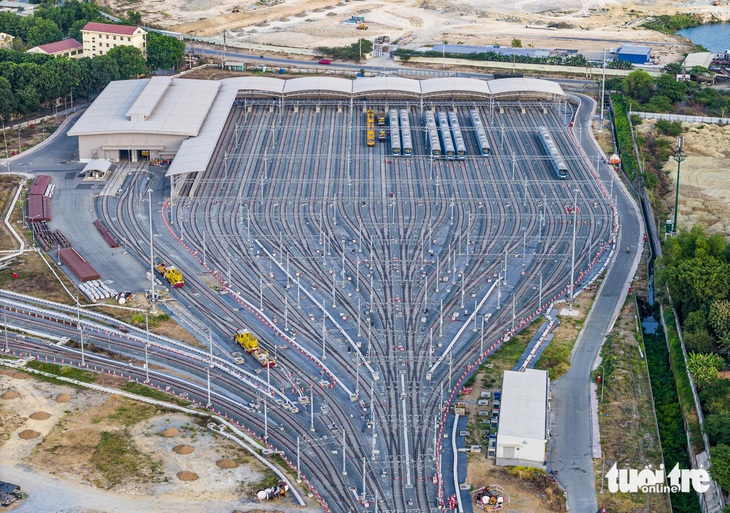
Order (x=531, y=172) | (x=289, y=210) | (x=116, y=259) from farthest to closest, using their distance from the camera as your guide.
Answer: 1. (x=531, y=172)
2. (x=289, y=210)
3. (x=116, y=259)

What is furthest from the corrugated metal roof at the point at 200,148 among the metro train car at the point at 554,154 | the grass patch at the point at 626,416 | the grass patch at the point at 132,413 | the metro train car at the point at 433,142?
the grass patch at the point at 626,416

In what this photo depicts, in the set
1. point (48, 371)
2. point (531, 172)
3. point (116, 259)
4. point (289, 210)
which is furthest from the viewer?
point (531, 172)

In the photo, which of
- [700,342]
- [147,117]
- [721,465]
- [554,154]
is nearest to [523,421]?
[721,465]

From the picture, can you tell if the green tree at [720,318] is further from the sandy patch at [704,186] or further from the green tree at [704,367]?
the sandy patch at [704,186]

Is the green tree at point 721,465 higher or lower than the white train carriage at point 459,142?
lower

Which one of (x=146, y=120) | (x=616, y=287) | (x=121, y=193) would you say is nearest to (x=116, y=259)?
(x=121, y=193)

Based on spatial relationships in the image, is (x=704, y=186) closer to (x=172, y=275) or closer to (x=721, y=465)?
(x=721, y=465)

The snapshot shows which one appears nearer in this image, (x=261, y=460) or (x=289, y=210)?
(x=261, y=460)

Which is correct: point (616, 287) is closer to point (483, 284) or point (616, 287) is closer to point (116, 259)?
point (483, 284)
